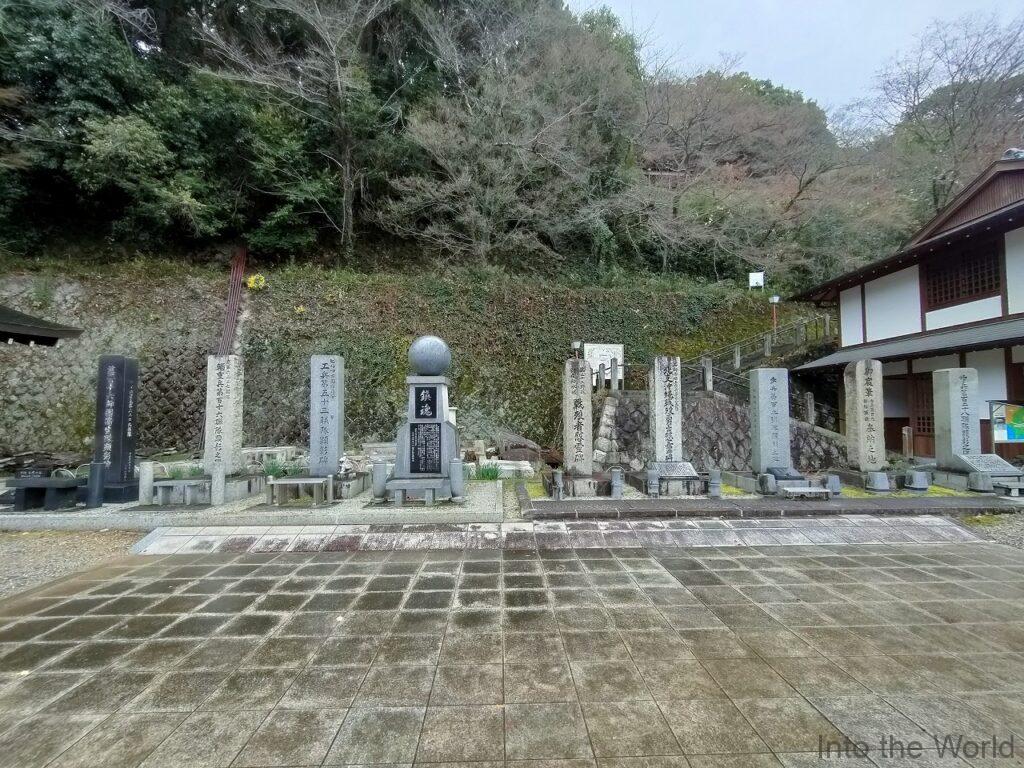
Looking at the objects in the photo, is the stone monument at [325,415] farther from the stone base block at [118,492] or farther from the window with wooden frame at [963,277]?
the window with wooden frame at [963,277]

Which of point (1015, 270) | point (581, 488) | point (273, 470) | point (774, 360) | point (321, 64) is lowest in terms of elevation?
point (581, 488)

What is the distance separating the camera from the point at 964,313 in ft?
39.5

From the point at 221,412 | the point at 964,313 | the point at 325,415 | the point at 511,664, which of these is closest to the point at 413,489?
the point at 325,415

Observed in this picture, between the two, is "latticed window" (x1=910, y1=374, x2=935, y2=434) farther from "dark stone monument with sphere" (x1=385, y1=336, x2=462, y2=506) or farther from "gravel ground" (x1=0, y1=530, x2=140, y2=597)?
"gravel ground" (x1=0, y1=530, x2=140, y2=597)

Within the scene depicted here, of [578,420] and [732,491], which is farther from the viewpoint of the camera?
[578,420]

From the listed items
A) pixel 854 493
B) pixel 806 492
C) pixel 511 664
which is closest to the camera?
pixel 511 664

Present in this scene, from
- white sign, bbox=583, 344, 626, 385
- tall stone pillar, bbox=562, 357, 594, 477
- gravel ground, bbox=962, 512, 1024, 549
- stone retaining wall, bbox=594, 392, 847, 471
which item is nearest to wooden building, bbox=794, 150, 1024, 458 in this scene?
stone retaining wall, bbox=594, 392, 847, 471

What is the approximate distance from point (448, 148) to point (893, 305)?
1549 cm

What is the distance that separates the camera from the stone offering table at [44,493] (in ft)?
→ 22.5

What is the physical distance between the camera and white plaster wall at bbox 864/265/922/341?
1334 cm

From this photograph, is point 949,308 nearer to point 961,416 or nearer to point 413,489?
point 961,416

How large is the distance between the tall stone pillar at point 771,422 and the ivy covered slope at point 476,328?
6951mm

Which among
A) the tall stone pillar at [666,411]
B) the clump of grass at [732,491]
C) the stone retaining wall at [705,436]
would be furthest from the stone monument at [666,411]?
the stone retaining wall at [705,436]

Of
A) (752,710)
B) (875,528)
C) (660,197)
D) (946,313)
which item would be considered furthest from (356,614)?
(660,197)
